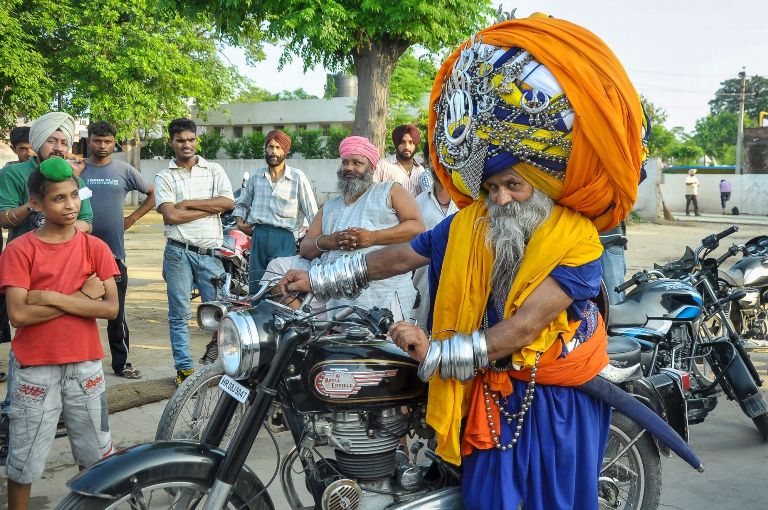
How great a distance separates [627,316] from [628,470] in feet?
4.62

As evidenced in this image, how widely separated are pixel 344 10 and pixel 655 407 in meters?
11.0

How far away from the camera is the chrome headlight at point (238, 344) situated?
2.33 meters

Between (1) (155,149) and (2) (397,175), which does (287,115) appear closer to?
(1) (155,149)

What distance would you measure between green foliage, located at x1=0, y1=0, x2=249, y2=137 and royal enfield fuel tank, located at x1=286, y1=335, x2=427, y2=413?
1864cm

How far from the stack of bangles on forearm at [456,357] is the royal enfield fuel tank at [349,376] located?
19 cm

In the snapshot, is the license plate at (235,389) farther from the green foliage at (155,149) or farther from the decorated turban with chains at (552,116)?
the green foliage at (155,149)

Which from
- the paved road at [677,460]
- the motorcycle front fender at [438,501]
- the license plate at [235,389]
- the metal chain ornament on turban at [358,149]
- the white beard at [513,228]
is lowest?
the paved road at [677,460]

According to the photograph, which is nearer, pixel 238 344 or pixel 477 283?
pixel 238 344

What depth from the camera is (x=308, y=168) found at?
3139 centimetres

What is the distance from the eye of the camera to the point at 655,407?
11.4 feet

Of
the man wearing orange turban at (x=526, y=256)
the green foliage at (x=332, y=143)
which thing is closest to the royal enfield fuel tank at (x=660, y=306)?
the man wearing orange turban at (x=526, y=256)

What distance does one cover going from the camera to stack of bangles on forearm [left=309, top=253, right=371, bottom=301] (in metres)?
2.72

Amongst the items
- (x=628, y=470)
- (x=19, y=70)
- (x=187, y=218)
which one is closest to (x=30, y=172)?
(x=187, y=218)

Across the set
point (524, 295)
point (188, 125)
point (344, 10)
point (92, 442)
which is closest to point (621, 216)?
point (524, 295)
